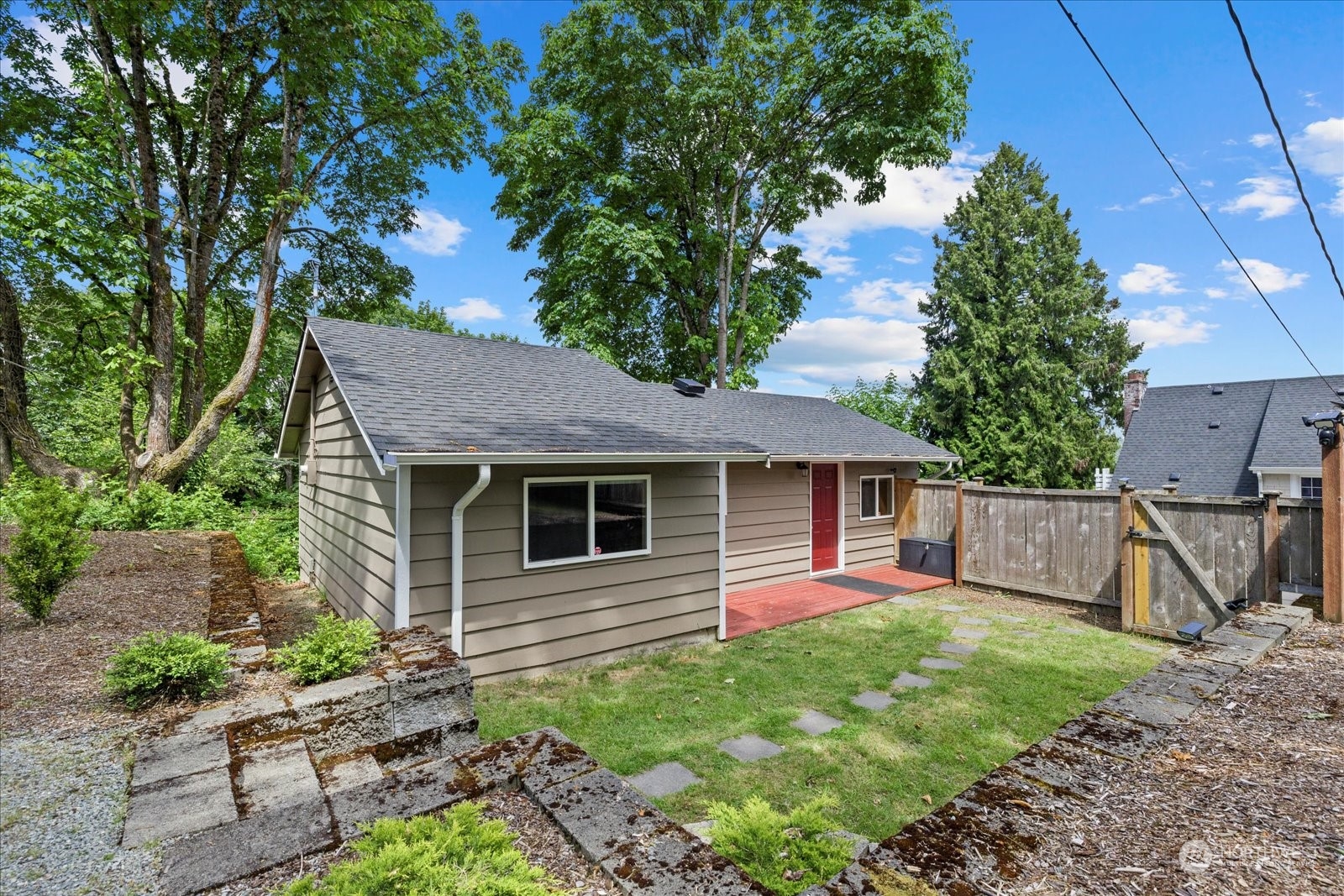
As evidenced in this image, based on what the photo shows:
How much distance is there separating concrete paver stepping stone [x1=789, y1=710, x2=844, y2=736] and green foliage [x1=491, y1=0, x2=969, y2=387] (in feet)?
38.0

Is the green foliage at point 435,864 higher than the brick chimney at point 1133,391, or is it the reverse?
the brick chimney at point 1133,391

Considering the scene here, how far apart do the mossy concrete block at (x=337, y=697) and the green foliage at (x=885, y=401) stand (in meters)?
18.7

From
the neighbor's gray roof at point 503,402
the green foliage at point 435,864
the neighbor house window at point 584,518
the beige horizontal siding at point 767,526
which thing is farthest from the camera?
the beige horizontal siding at point 767,526

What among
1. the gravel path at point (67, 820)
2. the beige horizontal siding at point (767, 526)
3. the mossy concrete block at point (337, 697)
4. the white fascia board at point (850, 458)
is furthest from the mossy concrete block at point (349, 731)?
the beige horizontal siding at point (767, 526)

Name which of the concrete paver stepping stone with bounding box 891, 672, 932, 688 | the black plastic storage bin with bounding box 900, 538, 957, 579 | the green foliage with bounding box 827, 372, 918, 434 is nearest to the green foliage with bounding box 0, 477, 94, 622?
the concrete paver stepping stone with bounding box 891, 672, 932, 688

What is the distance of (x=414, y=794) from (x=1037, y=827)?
2163mm

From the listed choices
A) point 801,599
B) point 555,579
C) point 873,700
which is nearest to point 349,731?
point 555,579

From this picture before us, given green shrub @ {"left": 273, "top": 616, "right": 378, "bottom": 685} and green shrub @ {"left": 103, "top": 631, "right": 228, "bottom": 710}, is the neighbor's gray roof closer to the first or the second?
green shrub @ {"left": 273, "top": 616, "right": 378, "bottom": 685}

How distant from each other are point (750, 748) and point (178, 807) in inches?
129

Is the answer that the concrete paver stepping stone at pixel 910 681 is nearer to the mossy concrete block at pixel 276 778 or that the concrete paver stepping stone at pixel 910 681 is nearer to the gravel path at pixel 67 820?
the mossy concrete block at pixel 276 778

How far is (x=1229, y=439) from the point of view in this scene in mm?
15852

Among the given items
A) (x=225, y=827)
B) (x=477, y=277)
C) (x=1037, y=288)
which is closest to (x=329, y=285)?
(x=477, y=277)

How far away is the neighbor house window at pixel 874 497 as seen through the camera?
10562 millimetres

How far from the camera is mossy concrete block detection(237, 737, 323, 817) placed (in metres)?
2.16
